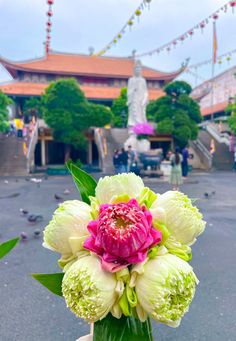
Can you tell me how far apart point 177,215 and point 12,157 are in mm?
18053

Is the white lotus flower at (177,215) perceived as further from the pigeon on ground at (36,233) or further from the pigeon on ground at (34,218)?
the pigeon on ground at (34,218)

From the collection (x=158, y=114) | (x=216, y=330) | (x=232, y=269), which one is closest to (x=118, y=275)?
(x=216, y=330)

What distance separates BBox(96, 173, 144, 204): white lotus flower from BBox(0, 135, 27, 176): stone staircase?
1600cm

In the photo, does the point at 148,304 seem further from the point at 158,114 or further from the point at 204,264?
the point at 158,114

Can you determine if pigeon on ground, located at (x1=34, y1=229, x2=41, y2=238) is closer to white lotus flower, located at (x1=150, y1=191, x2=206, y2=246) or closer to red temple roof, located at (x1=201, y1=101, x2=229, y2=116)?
white lotus flower, located at (x1=150, y1=191, x2=206, y2=246)

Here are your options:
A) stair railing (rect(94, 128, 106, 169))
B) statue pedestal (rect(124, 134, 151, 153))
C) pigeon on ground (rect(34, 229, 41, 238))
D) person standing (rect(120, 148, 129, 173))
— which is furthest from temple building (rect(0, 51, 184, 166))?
pigeon on ground (rect(34, 229, 41, 238))

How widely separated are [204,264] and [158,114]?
46.0 feet

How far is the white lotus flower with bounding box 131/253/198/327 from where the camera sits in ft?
1.93

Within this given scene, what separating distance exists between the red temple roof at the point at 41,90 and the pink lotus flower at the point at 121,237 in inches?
966

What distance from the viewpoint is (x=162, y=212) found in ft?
2.23

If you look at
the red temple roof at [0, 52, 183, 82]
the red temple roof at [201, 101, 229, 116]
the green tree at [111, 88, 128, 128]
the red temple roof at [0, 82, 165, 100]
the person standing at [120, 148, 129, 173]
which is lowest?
the person standing at [120, 148, 129, 173]

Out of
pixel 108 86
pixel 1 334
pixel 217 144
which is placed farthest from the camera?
pixel 108 86

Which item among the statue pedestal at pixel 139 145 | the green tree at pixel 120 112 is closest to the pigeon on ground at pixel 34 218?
the statue pedestal at pixel 139 145

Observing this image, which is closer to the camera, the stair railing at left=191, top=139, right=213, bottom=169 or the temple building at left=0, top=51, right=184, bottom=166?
the stair railing at left=191, top=139, right=213, bottom=169
